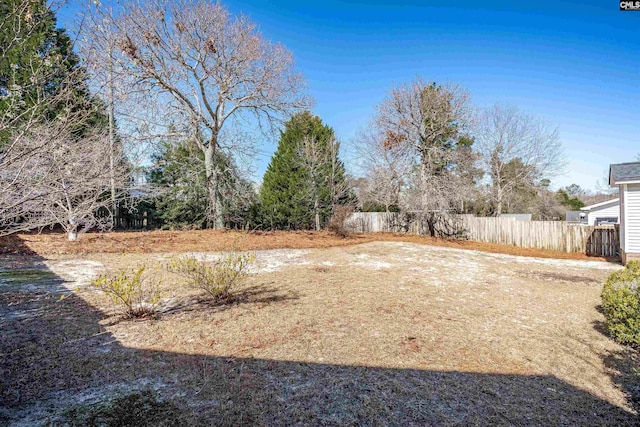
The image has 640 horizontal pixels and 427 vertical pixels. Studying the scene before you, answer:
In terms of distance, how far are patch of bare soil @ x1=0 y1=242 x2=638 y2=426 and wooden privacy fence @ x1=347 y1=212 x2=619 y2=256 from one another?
7.68m

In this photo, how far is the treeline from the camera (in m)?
6.61

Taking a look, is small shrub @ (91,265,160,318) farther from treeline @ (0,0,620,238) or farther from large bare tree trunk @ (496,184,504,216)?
large bare tree trunk @ (496,184,504,216)

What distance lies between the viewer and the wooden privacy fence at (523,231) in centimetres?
1100

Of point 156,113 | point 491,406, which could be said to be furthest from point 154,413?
point 156,113

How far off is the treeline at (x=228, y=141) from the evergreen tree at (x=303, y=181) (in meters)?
0.07

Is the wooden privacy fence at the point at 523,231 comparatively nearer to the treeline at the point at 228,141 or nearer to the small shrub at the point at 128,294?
the treeline at the point at 228,141

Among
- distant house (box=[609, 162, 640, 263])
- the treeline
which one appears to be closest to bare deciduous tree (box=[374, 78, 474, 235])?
the treeline

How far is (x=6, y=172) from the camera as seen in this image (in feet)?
7.52

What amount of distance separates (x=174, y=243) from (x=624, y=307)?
33.7 ft

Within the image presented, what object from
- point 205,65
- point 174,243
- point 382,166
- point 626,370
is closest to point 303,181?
point 382,166

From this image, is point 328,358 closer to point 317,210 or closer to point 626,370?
point 626,370

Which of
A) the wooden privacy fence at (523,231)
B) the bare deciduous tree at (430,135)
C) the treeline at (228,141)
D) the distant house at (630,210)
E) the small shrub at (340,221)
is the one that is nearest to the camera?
the treeline at (228,141)

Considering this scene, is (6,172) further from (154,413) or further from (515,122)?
(515,122)

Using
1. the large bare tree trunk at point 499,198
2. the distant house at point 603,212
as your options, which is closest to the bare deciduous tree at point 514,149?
the large bare tree trunk at point 499,198
